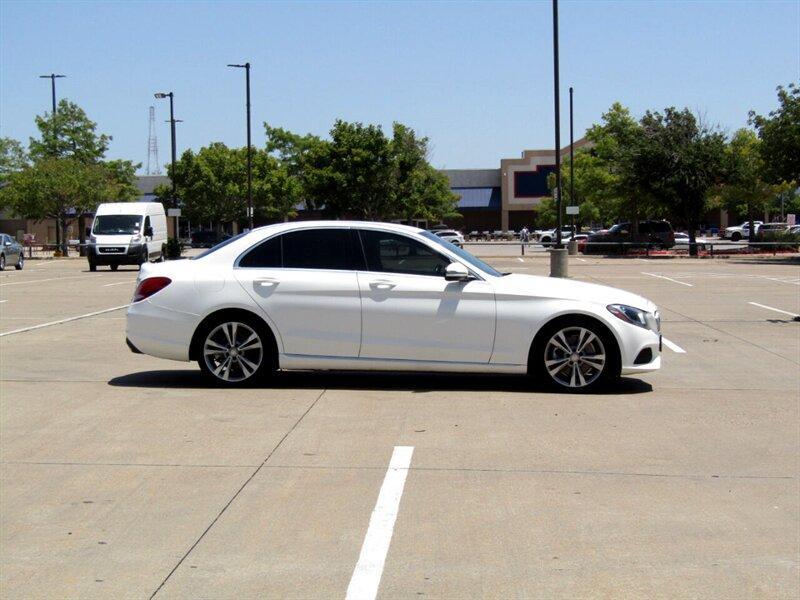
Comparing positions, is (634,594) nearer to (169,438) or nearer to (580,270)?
(169,438)

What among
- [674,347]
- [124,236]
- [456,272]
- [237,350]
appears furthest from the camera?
[124,236]

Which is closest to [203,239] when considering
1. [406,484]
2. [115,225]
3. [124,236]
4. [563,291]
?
[115,225]

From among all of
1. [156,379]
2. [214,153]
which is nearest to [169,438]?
[156,379]

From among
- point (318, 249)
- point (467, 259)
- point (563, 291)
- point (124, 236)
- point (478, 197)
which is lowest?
point (563, 291)

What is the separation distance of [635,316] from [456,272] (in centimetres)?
179

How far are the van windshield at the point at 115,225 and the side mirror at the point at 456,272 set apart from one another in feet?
99.4

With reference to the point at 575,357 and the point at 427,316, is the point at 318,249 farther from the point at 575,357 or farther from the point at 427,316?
the point at 575,357

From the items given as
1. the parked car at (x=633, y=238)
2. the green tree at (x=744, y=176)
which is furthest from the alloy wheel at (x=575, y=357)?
the parked car at (x=633, y=238)

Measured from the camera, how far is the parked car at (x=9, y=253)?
41175 millimetres

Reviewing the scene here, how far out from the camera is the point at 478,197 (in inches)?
4232

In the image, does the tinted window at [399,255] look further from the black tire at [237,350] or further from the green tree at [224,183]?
the green tree at [224,183]

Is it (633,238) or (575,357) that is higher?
(633,238)

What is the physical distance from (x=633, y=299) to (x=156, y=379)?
197 inches

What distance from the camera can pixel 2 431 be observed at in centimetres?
853
